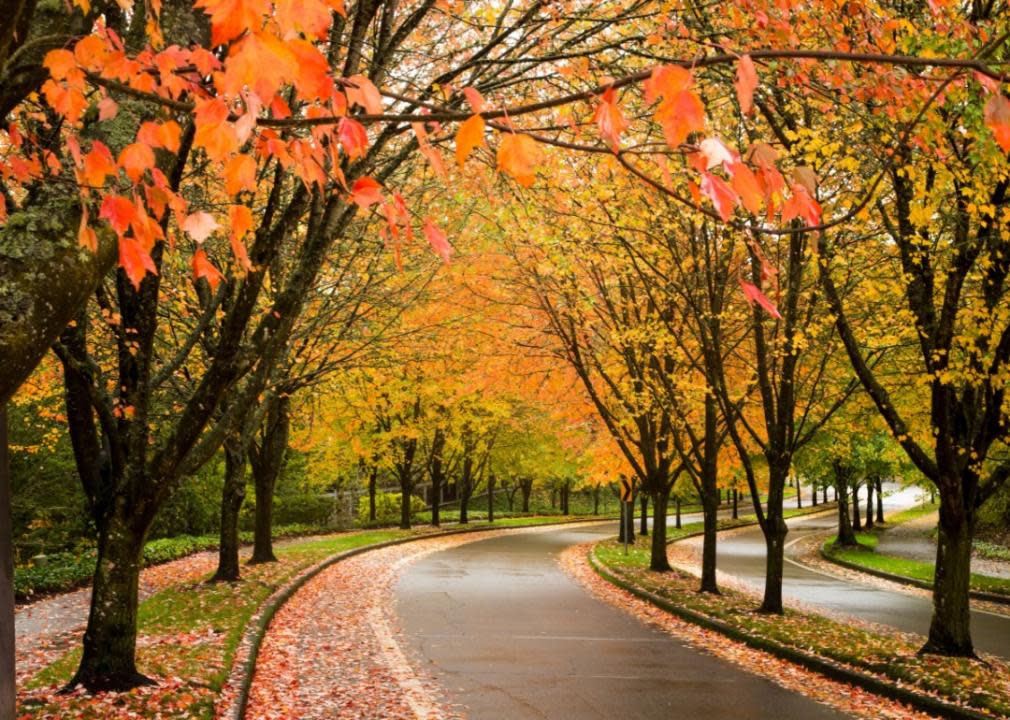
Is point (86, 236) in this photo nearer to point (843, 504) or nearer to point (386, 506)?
point (843, 504)

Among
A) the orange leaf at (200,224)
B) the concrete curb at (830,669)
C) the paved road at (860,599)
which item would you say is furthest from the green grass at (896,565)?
the orange leaf at (200,224)

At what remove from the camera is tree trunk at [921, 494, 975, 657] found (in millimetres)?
10500

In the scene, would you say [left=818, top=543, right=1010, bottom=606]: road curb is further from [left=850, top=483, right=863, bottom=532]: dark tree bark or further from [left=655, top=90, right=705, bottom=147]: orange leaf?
[left=655, top=90, right=705, bottom=147]: orange leaf

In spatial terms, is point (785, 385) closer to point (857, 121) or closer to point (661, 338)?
point (661, 338)

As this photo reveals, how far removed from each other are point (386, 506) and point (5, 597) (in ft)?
127

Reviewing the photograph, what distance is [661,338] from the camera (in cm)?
1498

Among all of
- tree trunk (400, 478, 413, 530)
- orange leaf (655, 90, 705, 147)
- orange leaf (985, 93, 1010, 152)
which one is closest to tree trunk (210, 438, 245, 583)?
orange leaf (655, 90, 705, 147)

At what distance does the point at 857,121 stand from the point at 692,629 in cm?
867

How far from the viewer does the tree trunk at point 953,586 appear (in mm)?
10500

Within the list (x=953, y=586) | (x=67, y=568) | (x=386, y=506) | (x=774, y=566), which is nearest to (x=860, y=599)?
(x=774, y=566)

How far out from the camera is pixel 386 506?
4200 centimetres

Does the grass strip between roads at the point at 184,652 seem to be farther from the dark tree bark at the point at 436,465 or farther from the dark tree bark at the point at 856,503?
the dark tree bark at the point at 856,503

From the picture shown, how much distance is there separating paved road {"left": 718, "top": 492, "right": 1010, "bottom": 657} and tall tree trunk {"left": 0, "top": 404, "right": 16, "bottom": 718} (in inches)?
522

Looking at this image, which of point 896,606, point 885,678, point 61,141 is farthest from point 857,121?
point 896,606
